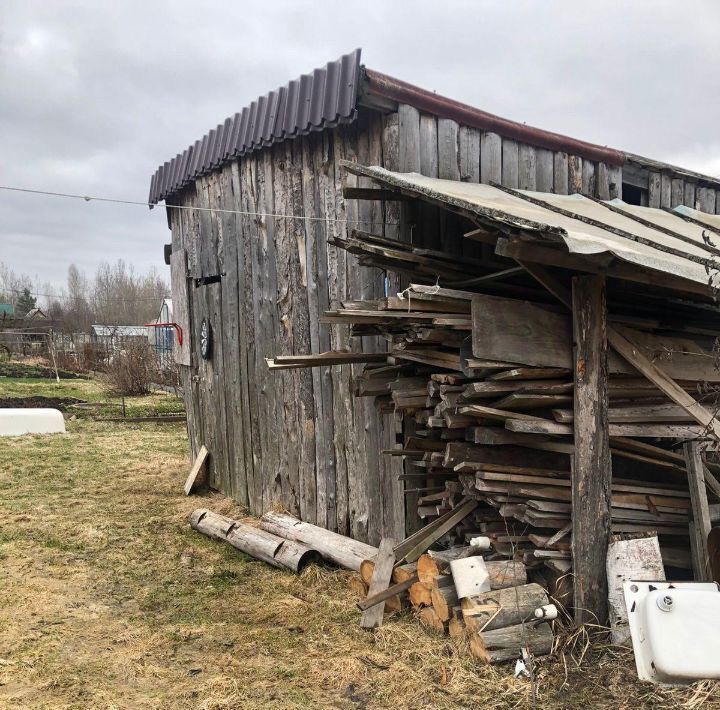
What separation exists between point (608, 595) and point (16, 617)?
3.98m

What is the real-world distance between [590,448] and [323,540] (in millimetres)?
2729

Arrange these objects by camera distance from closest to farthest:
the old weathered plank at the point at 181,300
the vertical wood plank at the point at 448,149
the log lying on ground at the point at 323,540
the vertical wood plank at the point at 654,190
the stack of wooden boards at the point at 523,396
A: the stack of wooden boards at the point at 523,396 → the vertical wood plank at the point at 448,149 → the log lying on ground at the point at 323,540 → the vertical wood plank at the point at 654,190 → the old weathered plank at the point at 181,300

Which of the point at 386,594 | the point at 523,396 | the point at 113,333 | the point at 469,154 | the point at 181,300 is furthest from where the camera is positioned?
the point at 113,333

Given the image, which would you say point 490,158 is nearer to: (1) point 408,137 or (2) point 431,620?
(1) point 408,137

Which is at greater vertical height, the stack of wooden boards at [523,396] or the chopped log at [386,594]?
the stack of wooden boards at [523,396]

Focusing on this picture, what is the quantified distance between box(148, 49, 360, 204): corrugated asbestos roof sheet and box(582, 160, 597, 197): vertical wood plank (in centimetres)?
226

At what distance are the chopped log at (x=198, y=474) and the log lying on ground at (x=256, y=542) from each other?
4.70ft

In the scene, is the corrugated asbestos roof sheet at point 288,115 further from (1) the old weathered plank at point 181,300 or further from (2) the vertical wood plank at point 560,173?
(2) the vertical wood plank at point 560,173

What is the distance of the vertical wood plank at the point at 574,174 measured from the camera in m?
5.82

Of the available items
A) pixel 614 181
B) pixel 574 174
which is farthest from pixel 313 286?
pixel 614 181

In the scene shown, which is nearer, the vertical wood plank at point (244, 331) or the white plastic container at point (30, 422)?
the vertical wood plank at point (244, 331)

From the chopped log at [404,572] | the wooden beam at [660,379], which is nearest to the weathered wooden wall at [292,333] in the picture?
the chopped log at [404,572]

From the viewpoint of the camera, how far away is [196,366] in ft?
29.5

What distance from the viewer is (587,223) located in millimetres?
4051
